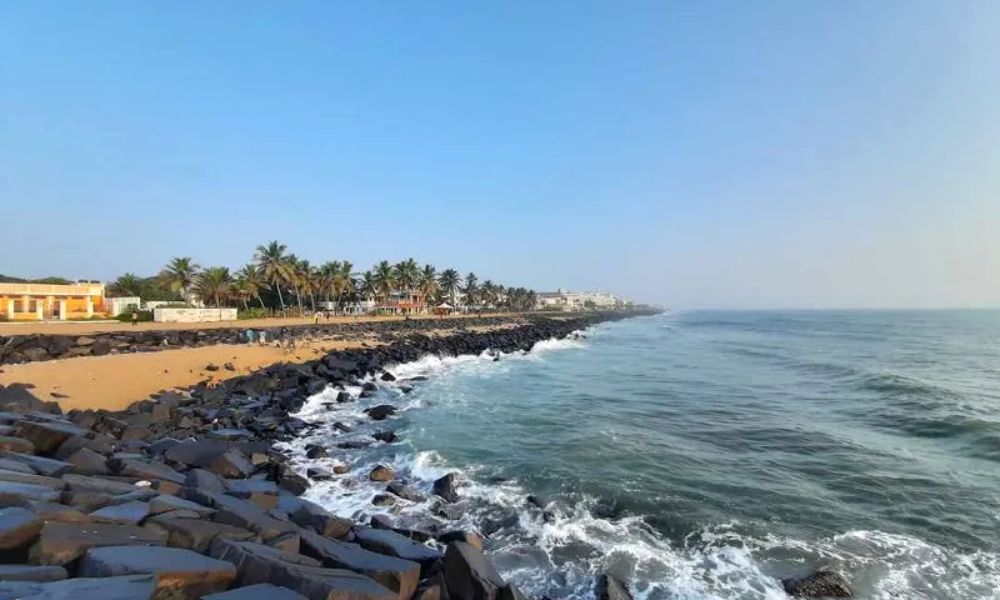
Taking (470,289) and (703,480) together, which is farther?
(470,289)

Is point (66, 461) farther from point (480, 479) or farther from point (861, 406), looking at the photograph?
point (861, 406)

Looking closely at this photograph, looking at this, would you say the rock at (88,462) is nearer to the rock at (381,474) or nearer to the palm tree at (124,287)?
the rock at (381,474)

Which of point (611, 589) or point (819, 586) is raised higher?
point (611, 589)

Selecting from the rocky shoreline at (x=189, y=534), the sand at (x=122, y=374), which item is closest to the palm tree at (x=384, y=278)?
the sand at (x=122, y=374)

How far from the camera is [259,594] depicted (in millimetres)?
4332

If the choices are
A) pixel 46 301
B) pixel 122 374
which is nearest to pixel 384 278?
pixel 46 301

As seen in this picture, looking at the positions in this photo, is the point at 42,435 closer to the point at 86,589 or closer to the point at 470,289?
the point at 86,589

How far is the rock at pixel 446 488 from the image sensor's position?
10344mm

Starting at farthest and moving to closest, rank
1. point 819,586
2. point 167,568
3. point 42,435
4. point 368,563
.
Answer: point 42,435, point 819,586, point 368,563, point 167,568

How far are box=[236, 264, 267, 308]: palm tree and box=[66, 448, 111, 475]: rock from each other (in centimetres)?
5997

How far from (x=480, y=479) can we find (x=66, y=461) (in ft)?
25.3

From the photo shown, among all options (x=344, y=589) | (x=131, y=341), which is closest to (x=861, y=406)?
(x=344, y=589)

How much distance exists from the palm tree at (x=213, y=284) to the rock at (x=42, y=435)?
5734 centimetres

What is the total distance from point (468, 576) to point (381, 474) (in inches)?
245
